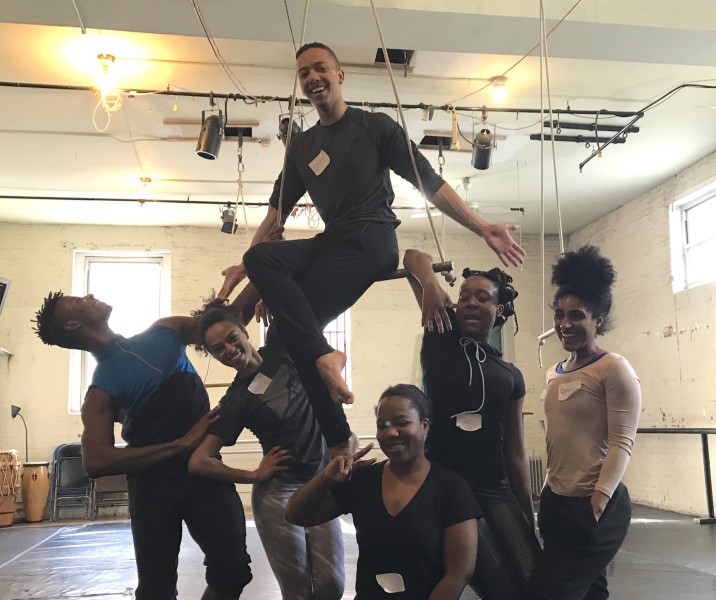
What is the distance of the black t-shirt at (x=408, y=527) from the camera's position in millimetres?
2059

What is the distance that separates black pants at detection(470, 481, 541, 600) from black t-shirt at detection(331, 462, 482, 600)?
0.69 feet

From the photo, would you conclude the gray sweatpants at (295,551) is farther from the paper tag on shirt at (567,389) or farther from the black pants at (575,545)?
the paper tag on shirt at (567,389)

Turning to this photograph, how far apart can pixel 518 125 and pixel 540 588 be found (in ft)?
16.3

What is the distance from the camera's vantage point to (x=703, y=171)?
742cm

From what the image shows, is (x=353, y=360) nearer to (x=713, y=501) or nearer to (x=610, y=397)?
(x=713, y=501)

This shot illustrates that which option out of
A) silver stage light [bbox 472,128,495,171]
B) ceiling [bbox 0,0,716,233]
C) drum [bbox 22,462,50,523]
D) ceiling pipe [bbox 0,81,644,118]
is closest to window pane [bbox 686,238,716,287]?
ceiling [bbox 0,0,716,233]

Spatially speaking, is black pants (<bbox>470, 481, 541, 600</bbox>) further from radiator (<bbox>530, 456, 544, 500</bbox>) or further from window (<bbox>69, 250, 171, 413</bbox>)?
window (<bbox>69, 250, 171, 413</bbox>)

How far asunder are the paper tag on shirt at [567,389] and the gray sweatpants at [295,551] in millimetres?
933

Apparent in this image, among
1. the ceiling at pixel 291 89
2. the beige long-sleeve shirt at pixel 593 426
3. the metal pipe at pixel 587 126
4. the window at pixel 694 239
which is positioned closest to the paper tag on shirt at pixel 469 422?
the beige long-sleeve shirt at pixel 593 426

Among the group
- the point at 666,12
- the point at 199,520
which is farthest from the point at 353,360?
the point at 199,520

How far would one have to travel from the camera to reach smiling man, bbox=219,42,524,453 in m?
2.10

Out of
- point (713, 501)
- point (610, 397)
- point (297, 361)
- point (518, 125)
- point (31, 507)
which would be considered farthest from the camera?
point (31, 507)

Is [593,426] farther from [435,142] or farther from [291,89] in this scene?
[435,142]

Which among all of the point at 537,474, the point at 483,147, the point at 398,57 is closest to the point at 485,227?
the point at 398,57
